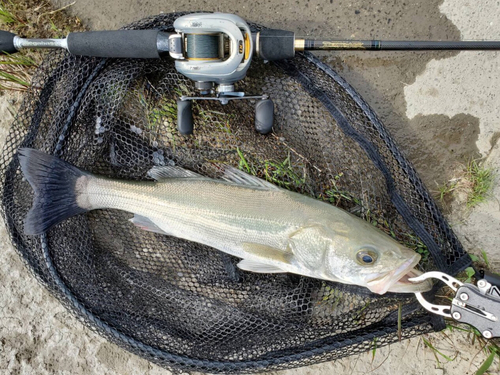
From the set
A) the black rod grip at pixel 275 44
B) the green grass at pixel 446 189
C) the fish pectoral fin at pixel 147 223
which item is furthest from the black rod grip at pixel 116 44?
the green grass at pixel 446 189

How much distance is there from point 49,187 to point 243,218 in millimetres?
1212

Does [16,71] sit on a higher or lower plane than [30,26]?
lower

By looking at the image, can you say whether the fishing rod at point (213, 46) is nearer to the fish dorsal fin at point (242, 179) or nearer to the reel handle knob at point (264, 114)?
the reel handle knob at point (264, 114)

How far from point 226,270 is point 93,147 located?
1217mm

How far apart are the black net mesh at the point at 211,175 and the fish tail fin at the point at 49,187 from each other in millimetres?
149

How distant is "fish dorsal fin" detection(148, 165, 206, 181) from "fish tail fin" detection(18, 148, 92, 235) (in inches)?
16.0

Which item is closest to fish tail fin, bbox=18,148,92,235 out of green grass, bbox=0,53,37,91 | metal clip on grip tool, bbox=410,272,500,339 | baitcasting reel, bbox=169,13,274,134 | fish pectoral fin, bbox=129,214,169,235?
fish pectoral fin, bbox=129,214,169,235

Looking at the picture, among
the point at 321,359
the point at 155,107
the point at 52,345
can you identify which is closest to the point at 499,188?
the point at 321,359

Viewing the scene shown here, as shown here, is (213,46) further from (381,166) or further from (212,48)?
(381,166)

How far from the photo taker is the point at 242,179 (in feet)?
8.43

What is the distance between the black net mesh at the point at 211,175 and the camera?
8.59ft

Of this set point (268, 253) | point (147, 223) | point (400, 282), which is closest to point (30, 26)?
point (147, 223)

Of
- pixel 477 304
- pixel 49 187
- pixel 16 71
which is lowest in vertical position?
pixel 49 187

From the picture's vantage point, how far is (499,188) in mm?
2947
